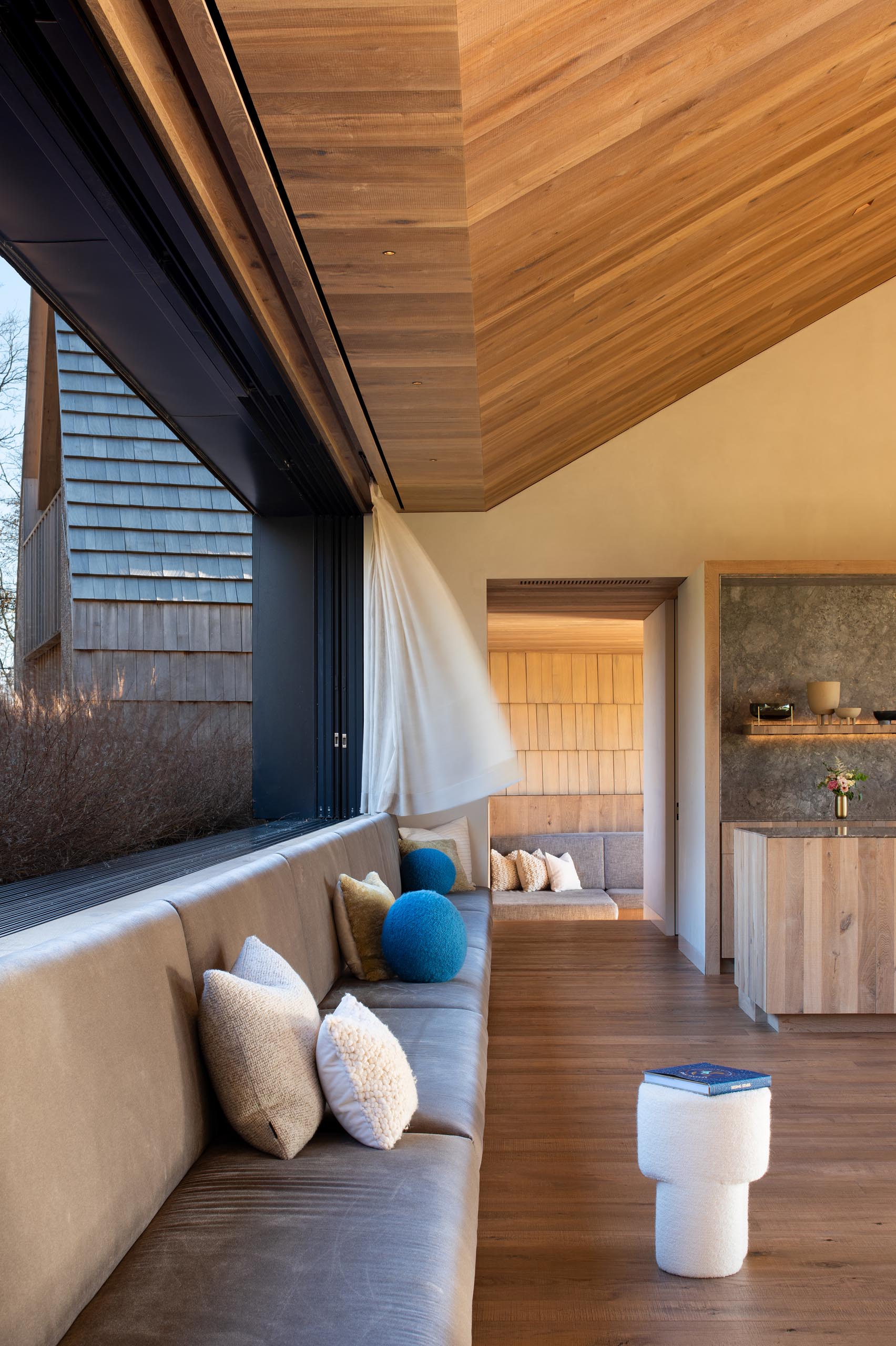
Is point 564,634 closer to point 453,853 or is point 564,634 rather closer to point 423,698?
point 453,853

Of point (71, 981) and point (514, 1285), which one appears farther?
point (514, 1285)

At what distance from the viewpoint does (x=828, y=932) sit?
4.48 metres

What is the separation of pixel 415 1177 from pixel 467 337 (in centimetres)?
276

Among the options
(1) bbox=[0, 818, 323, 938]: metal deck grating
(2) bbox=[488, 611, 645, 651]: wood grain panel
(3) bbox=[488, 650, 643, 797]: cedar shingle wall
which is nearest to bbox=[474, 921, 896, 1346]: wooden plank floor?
(1) bbox=[0, 818, 323, 938]: metal deck grating

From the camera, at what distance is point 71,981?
1510mm

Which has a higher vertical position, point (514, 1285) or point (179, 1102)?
point (179, 1102)

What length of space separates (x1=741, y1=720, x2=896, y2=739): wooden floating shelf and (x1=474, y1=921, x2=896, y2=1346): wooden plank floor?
1663 mm

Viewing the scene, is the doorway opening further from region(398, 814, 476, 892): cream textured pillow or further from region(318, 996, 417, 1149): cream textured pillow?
region(318, 996, 417, 1149): cream textured pillow

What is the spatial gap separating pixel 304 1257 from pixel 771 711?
493 centimetres

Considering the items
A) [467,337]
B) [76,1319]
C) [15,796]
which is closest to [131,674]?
[15,796]

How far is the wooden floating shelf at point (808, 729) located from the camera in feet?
19.5

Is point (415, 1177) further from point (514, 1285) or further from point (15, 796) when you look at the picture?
point (15, 796)

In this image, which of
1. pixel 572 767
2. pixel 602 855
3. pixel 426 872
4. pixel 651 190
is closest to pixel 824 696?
pixel 426 872

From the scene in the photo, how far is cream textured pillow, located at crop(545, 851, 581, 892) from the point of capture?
9289 millimetres
